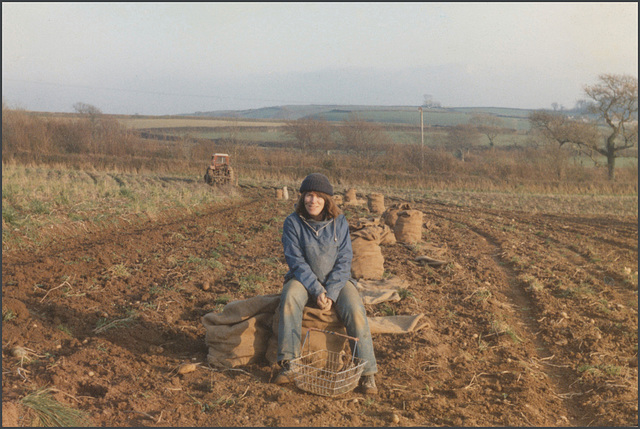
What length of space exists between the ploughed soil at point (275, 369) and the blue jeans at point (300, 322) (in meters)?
0.28

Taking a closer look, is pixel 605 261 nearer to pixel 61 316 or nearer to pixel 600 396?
pixel 600 396

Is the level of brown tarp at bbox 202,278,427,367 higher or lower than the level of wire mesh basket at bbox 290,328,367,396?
higher

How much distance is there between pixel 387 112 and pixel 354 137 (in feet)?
77.0

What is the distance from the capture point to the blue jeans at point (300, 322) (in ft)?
14.9

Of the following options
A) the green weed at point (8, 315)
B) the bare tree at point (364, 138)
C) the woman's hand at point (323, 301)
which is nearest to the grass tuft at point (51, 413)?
the green weed at point (8, 315)

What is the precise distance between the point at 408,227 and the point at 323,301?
255 inches

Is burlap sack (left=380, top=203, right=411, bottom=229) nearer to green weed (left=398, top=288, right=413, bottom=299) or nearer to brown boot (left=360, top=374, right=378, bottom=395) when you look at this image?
green weed (left=398, top=288, right=413, bottom=299)

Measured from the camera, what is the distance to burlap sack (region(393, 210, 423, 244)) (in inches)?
430

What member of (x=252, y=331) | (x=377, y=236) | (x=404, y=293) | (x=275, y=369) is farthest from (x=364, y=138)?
(x=275, y=369)

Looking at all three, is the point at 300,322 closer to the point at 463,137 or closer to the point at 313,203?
the point at 313,203

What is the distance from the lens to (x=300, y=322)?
4652mm

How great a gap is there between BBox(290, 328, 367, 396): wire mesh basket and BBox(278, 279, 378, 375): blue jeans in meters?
0.06

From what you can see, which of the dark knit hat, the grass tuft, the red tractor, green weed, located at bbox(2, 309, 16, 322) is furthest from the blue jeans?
the red tractor

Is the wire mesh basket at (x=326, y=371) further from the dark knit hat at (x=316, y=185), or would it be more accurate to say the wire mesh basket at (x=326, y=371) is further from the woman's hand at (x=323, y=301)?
the dark knit hat at (x=316, y=185)
